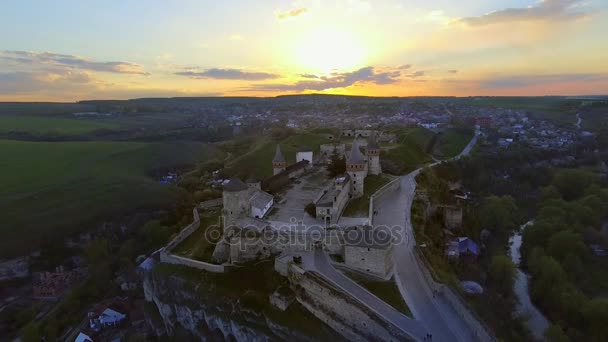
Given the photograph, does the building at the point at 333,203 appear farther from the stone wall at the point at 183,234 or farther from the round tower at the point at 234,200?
the stone wall at the point at 183,234

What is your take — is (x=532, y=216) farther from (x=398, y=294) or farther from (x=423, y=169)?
(x=398, y=294)

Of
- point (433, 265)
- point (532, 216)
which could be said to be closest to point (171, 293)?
point (433, 265)

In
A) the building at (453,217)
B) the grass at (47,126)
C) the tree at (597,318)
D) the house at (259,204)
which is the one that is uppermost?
the house at (259,204)

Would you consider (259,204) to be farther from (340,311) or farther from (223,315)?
(340,311)

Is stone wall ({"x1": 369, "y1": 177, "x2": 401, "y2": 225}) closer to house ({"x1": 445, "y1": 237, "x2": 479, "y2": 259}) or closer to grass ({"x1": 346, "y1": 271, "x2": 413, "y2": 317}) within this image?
house ({"x1": 445, "y1": 237, "x2": 479, "y2": 259})
